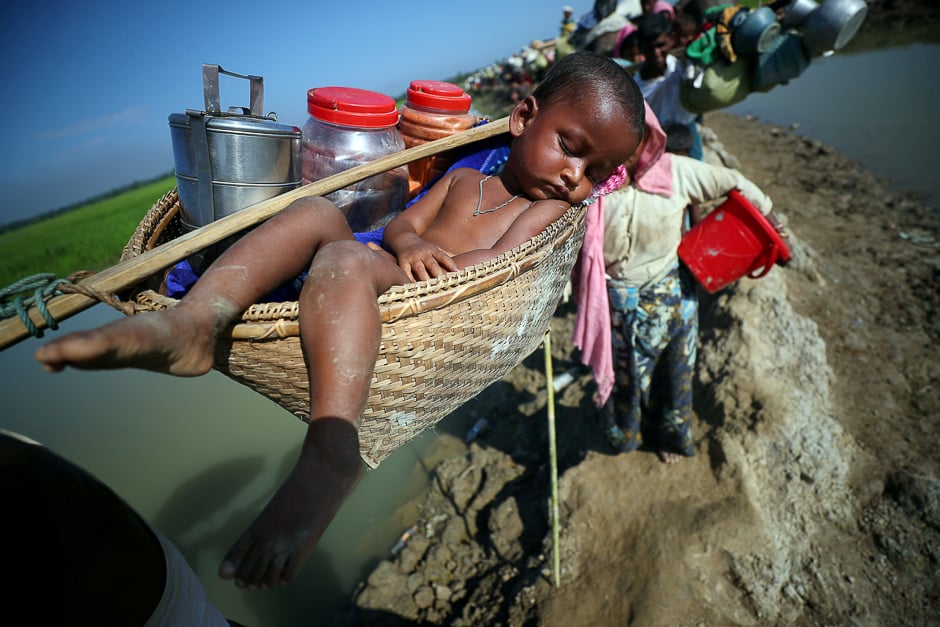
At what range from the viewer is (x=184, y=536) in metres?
3.66

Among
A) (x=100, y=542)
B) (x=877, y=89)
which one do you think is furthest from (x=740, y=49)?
(x=877, y=89)

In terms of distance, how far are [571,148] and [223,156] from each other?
1001mm

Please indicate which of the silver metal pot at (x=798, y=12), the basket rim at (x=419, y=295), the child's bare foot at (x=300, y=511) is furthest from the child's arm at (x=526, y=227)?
the silver metal pot at (x=798, y=12)

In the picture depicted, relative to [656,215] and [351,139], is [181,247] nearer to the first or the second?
[351,139]

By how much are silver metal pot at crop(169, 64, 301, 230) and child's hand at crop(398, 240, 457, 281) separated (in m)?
0.43

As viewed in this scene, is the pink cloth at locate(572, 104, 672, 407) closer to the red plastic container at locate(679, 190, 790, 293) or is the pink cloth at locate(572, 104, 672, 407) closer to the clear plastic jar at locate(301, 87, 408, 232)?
the red plastic container at locate(679, 190, 790, 293)

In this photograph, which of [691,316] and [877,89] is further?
[877,89]

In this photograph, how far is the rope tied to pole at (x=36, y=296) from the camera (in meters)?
0.85

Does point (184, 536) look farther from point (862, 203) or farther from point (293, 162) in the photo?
point (862, 203)

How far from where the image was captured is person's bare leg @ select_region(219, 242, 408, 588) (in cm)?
85

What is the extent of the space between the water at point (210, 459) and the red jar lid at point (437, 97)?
8.06ft

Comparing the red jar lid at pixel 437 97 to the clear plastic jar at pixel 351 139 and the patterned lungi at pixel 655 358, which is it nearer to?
the clear plastic jar at pixel 351 139

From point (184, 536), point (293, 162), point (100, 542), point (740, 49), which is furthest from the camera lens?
point (184, 536)

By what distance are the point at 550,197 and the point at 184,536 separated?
3.72 m
